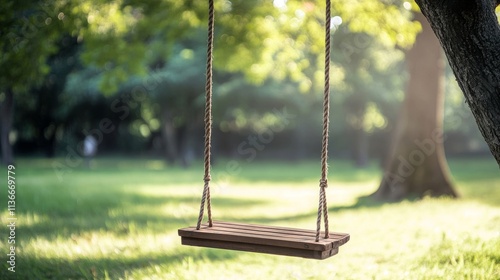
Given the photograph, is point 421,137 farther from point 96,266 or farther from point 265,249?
point 265,249

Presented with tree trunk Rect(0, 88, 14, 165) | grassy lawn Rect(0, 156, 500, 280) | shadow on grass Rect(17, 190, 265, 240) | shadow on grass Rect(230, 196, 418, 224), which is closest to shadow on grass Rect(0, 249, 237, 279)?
grassy lawn Rect(0, 156, 500, 280)

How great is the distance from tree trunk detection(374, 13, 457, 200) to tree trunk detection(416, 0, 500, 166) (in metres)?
8.29

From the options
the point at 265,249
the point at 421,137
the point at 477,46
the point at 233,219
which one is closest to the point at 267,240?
the point at 265,249

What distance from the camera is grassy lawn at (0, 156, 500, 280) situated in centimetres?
575

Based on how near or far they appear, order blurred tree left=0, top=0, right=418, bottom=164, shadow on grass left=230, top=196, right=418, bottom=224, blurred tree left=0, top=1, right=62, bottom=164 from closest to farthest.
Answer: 1. blurred tree left=0, top=1, right=62, bottom=164
2. blurred tree left=0, top=0, right=418, bottom=164
3. shadow on grass left=230, top=196, right=418, bottom=224

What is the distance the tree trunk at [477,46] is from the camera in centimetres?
392

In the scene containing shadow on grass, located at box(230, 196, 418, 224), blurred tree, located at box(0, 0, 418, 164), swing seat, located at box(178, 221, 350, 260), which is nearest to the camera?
swing seat, located at box(178, 221, 350, 260)

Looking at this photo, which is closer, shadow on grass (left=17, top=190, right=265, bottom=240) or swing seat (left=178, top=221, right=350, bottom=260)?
swing seat (left=178, top=221, right=350, bottom=260)

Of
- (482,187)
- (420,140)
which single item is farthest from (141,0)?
(482,187)

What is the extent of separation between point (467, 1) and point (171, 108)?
2257cm

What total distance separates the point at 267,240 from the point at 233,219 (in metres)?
6.73

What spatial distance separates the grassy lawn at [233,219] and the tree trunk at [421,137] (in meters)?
0.57

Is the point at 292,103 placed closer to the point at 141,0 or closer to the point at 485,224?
the point at 141,0

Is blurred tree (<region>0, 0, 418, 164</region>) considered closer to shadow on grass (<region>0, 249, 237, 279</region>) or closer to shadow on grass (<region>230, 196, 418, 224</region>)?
shadow on grass (<region>230, 196, 418, 224</region>)
